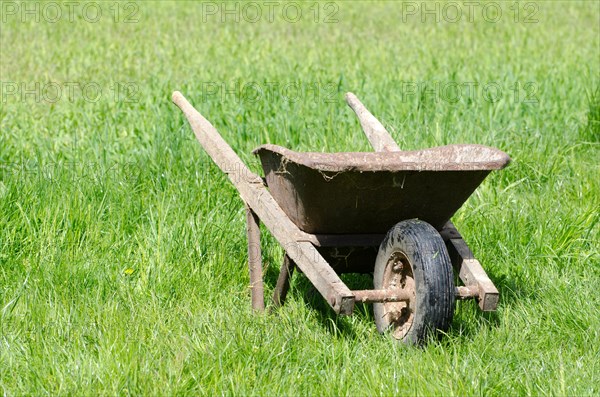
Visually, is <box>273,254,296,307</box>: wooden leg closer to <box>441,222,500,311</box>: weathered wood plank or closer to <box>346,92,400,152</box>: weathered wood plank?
<box>441,222,500,311</box>: weathered wood plank

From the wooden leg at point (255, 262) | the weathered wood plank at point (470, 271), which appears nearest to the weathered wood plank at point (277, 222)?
the wooden leg at point (255, 262)

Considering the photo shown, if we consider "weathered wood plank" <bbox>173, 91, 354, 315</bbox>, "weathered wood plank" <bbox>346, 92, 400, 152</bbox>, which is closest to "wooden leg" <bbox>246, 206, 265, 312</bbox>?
"weathered wood plank" <bbox>173, 91, 354, 315</bbox>

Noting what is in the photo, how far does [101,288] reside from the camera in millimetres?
4469

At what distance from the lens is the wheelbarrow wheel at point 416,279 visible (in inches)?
144

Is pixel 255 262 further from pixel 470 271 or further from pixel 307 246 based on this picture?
pixel 470 271

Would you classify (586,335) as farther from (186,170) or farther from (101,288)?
(186,170)

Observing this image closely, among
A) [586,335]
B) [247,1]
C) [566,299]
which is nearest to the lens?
[586,335]

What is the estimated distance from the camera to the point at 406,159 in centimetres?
451

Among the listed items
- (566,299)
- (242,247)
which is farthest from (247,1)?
(566,299)

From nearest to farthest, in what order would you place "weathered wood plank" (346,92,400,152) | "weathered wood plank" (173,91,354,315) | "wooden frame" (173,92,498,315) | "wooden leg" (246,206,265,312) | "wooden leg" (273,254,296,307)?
"weathered wood plank" (173,91,354,315) < "wooden frame" (173,92,498,315) < "wooden leg" (273,254,296,307) < "wooden leg" (246,206,265,312) < "weathered wood plank" (346,92,400,152)

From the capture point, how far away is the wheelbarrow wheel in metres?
3.66

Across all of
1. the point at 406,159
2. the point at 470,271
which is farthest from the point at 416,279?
the point at 406,159

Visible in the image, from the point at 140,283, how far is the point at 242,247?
2.17 ft

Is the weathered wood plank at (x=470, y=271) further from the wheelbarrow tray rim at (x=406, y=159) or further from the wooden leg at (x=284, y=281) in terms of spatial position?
the wooden leg at (x=284, y=281)
